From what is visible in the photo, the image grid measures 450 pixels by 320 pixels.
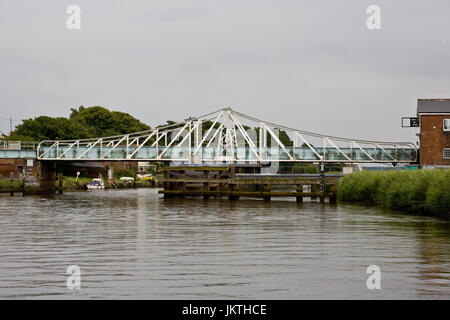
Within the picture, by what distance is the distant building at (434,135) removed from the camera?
261 ft

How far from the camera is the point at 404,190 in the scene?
132ft

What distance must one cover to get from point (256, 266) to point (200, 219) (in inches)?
746

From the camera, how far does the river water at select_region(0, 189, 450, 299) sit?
13.2m

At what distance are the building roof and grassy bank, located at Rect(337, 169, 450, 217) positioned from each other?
2603cm

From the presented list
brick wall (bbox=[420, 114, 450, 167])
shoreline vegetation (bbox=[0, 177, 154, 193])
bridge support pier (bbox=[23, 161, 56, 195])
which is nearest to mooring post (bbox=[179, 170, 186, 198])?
shoreline vegetation (bbox=[0, 177, 154, 193])

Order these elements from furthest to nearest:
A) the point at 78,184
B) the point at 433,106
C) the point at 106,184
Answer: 1. the point at 106,184
2. the point at 78,184
3. the point at 433,106

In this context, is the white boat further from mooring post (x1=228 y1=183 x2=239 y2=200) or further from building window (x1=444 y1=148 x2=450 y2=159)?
building window (x1=444 y1=148 x2=450 y2=159)

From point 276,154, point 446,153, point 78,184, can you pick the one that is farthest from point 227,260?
point 78,184

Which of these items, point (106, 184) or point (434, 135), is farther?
point (106, 184)

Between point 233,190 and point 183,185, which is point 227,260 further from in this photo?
point 183,185

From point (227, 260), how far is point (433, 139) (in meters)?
67.8

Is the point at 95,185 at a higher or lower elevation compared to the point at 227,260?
lower

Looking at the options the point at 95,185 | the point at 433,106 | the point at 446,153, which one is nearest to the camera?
the point at 446,153
